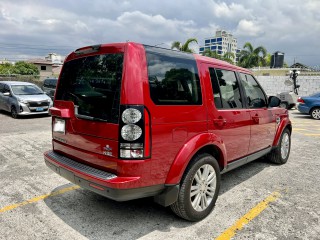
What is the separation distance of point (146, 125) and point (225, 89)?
1.64m

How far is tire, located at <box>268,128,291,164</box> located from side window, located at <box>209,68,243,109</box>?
6.37 ft

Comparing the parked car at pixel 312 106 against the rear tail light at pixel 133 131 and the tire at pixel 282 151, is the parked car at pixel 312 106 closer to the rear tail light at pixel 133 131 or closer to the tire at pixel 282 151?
the tire at pixel 282 151

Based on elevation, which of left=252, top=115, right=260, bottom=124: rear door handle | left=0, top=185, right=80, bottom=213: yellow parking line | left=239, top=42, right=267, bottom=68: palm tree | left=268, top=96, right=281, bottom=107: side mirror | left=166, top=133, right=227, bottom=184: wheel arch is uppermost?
left=239, top=42, right=267, bottom=68: palm tree

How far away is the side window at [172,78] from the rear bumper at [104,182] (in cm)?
84

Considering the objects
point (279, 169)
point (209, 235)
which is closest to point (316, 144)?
point (279, 169)

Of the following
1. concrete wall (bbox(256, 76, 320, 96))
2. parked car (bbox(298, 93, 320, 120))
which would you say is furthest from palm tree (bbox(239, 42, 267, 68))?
parked car (bbox(298, 93, 320, 120))

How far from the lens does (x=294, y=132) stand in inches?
373

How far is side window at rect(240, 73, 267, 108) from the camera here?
4293 mm

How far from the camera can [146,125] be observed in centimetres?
253

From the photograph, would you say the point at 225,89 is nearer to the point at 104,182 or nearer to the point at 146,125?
the point at 146,125

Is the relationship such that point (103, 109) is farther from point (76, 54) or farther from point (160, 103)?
point (76, 54)

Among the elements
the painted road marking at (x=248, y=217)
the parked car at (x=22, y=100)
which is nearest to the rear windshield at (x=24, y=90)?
the parked car at (x=22, y=100)

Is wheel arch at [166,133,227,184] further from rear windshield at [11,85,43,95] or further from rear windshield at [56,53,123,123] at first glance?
rear windshield at [11,85,43,95]

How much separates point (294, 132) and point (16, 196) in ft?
29.0
